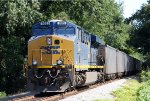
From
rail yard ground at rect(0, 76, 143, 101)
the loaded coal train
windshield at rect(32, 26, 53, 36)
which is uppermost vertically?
windshield at rect(32, 26, 53, 36)

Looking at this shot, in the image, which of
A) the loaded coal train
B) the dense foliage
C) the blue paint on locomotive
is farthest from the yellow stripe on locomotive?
the dense foliage

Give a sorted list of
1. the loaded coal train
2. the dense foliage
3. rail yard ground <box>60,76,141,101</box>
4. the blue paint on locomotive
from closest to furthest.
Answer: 1. rail yard ground <box>60,76,141,101</box>
2. the loaded coal train
3. the blue paint on locomotive
4. the dense foliage

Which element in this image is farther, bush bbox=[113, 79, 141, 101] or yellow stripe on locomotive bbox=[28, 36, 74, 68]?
yellow stripe on locomotive bbox=[28, 36, 74, 68]

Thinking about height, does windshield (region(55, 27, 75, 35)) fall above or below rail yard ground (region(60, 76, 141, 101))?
above

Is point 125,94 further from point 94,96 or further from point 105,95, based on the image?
point 94,96

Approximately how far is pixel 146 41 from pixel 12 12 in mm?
30704

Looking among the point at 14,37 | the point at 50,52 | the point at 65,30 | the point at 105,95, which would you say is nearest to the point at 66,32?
the point at 65,30

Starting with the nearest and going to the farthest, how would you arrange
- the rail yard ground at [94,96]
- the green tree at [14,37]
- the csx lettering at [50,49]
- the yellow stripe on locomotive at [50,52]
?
the rail yard ground at [94,96], the yellow stripe on locomotive at [50,52], the csx lettering at [50,49], the green tree at [14,37]

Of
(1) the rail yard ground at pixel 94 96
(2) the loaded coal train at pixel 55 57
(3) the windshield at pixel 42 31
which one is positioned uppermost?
(3) the windshield at pixel 42 31

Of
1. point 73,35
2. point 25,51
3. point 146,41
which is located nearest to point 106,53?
point 25,51

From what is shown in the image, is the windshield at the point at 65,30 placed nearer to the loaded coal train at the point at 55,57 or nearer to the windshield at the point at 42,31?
the loaded coal train at the point at 55,57

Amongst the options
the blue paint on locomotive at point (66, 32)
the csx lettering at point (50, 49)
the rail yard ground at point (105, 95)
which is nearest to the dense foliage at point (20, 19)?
the blue paint on locomotive at point (66, 32)

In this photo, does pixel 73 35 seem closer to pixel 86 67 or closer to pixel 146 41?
pixel 86 67

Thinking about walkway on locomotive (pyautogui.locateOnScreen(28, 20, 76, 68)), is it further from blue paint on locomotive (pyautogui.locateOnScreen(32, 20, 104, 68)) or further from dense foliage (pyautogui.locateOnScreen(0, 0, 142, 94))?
dense foliage (pyautogui.locateOnScreen(0, 0, 142, 94))
